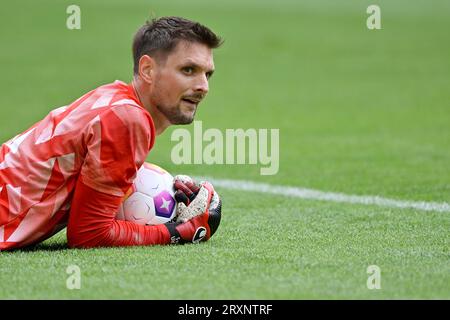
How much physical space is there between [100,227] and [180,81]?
3.23ft

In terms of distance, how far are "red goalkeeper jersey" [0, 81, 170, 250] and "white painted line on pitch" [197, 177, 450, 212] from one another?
2.64m

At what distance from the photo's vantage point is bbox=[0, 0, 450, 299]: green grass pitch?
523 centimetres

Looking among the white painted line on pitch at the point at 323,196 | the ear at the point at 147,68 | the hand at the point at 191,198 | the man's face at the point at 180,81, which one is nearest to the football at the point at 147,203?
the hand at the point at 191,198

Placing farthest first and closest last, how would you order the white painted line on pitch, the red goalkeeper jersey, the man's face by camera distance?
the white painted line on pitch → the man's face → the red goalkeeper jersey

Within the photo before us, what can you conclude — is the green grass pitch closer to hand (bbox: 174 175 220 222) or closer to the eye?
hand (bbox: 174 175 220 222)

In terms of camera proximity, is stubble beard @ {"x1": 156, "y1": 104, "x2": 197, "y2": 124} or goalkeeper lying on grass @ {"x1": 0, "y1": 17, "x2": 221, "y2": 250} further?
stubble beard @ {"x1": 156, "y1": 104, "x2": 197, "y2": 124}

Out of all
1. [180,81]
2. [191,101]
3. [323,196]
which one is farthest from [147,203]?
[323,196]

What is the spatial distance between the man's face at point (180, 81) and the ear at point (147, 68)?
28 mm

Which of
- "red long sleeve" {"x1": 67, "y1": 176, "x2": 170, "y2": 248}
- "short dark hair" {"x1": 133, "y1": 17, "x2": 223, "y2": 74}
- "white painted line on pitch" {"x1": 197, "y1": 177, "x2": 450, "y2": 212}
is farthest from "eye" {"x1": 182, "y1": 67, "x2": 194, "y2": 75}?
"white painted line on pitch" {"x1": 197, "y1": 177, "x2": 450, "y2": 212}

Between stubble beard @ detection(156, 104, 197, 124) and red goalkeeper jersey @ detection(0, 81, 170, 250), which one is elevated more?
stubble beard @ detection(156, 104, 197, 124)

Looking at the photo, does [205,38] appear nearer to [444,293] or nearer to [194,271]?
[194,271]
